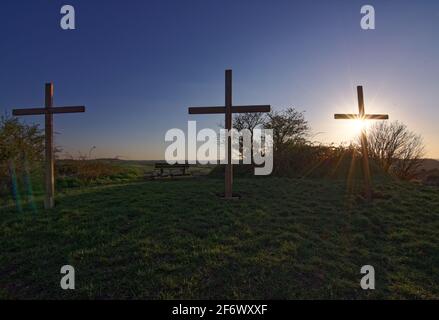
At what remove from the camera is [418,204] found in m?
7.54

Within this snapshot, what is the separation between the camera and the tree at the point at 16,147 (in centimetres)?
1009

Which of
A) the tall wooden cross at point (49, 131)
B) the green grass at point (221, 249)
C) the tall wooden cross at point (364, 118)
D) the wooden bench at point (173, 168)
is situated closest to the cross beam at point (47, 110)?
the tall wooden cross at point (49, 131)

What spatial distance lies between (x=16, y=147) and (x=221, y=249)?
10984 millimetres

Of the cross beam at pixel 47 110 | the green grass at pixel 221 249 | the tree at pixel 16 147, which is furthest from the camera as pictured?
the tree at pixel 16 147

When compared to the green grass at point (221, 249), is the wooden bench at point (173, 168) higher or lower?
higher

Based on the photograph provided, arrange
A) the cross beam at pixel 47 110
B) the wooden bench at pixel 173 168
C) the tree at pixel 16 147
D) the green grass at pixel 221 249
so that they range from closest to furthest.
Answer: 1. the green grass at pixel 221 249
2. the cross beam at pixel 47 110
3. the tree at pixel 16 147
4. the wooden bench at pixel 173 168

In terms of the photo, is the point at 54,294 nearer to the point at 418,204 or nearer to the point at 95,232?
the point at 95,232

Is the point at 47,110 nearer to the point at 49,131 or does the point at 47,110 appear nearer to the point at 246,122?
the point at 49,131

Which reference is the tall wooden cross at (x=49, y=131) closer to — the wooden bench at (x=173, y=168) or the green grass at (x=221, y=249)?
the green grass at (x=221, y=249)

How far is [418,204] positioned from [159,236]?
7870 millimetres

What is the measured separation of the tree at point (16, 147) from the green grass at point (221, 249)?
161 inches

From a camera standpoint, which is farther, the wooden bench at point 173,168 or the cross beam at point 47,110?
the wooden bench at point 173,168

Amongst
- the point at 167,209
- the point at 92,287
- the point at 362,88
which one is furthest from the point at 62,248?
the point at 362,88

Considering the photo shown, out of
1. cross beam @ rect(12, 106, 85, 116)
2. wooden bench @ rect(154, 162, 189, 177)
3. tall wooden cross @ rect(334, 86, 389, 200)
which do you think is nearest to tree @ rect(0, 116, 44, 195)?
cross beam @ rect(12, 106, 85, 116)
